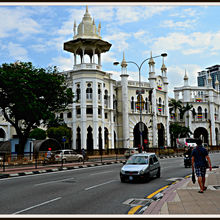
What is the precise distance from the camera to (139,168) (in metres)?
14.5

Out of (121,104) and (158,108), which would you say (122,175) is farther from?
(158,108)

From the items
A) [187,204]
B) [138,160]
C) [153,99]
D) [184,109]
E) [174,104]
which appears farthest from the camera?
[184,109]

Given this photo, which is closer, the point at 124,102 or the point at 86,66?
the point at 86,66

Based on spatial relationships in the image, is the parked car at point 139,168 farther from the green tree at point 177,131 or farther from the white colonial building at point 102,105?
the green tree at point 177,131

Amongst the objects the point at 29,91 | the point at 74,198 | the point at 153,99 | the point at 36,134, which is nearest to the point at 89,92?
the point at 36,134

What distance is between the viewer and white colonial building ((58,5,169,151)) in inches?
1807

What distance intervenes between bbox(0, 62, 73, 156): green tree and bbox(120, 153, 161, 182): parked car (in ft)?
46.0

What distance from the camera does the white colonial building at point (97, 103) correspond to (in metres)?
45.9

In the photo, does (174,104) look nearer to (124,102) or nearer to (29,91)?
(124,102)

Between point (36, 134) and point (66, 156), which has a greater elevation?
point (36, 134)

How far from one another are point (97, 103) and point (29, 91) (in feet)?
64.1

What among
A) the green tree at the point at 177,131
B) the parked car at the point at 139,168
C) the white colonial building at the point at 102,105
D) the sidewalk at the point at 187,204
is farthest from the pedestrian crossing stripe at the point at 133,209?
the green tree at the point at 177,131

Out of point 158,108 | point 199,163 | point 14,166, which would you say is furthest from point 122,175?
point 158,108

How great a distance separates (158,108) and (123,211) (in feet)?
169
